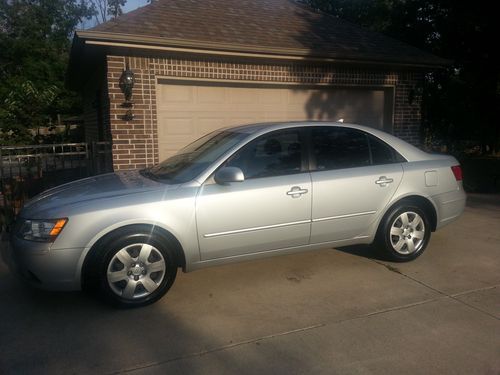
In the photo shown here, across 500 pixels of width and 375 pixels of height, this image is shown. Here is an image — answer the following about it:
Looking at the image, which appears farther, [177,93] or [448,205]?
[177,93]

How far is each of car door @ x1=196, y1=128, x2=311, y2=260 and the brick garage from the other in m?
3.62

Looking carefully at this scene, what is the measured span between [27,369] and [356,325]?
239 cm

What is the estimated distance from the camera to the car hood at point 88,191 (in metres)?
3.81

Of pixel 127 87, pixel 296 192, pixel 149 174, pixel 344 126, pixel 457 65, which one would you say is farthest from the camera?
pixel 457 65

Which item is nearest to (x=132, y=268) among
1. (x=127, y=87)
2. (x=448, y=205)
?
(x=448, y=205)

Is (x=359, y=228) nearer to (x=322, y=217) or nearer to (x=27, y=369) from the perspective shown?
(x=322, y=217)

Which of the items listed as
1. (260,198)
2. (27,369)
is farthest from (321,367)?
(27,369)

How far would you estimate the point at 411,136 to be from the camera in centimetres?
977

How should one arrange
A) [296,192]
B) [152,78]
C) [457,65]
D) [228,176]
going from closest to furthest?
[228,176] → [296,192] → [152,78] → [457,65]

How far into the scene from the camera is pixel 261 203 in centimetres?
415

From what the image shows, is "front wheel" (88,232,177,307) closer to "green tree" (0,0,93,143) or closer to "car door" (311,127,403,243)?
"car door" (311,127,403,243)

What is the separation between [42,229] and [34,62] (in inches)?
1289

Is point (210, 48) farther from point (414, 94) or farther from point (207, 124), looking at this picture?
point (414, 94)

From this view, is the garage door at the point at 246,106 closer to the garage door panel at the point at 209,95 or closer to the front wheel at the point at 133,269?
the garage door panel at the point at 209,95
